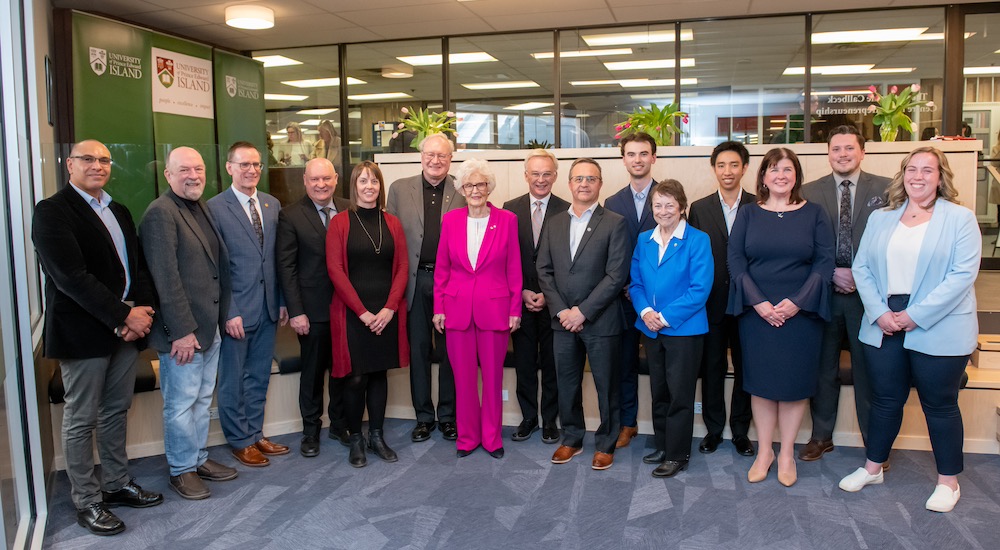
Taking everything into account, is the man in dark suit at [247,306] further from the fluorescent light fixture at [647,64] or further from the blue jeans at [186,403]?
the fluorescent light fixture at [647,64]

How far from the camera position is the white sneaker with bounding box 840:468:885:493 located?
357cm

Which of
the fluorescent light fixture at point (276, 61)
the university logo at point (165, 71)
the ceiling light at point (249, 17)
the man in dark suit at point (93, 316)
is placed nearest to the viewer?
the man in dark suit at point (93, 316)

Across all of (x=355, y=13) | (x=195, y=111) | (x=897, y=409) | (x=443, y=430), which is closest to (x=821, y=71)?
(x=355, y=13)

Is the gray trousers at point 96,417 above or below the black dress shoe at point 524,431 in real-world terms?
above

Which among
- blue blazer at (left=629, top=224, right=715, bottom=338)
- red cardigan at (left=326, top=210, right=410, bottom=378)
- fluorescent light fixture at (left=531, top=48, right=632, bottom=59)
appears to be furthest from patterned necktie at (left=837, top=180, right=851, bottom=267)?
fluorescent light fixture at (left=531, top=48, right=632, bottom=59)

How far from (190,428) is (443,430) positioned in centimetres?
147

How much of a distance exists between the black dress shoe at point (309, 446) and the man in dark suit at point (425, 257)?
0.58 m

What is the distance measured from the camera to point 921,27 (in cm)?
780

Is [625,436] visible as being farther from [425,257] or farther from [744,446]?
[425,257]

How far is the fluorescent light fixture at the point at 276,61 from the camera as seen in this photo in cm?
941

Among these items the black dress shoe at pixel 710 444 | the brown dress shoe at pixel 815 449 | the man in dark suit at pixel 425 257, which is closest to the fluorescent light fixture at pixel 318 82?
the man in dark suit at pixel 425 257

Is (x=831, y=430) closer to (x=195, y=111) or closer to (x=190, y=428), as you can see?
(x=190, y=428)

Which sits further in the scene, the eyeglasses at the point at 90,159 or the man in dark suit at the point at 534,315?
the man in dark suit at the point at 534,315

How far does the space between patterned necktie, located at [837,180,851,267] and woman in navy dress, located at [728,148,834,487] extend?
32cm
